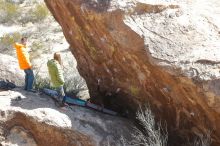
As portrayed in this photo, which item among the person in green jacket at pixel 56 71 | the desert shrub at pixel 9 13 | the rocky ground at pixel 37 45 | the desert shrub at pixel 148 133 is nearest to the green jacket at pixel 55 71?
the person in green jacket at pixel 56 71

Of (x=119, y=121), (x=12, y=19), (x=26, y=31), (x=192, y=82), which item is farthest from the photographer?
(x=12, y=19)

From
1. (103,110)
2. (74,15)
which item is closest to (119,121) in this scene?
(103,110)

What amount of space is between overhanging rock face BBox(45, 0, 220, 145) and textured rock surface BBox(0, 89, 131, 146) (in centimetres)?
72

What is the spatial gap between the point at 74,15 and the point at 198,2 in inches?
83.7

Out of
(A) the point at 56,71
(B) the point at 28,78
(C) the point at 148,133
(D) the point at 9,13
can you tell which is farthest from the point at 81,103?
(D) the point at 9,13

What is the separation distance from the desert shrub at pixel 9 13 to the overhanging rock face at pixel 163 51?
11443 millimetres

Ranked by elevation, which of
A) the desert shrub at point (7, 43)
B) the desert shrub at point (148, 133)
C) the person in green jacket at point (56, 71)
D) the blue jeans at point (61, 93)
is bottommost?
the desert shrub at point (7, 43)

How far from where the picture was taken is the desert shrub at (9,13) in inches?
789

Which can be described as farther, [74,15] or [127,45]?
[74,15]

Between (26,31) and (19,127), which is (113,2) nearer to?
(19,127)

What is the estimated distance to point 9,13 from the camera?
20203mm

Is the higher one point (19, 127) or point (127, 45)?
point (127, 45)

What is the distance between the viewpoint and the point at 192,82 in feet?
24.0

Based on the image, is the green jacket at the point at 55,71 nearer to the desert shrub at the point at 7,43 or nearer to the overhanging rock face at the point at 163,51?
the overhanging rock face at the point at 163,51
